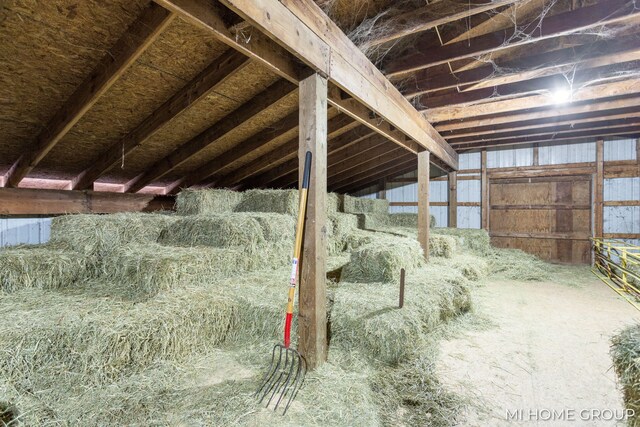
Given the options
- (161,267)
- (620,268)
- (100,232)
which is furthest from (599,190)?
(100,232)

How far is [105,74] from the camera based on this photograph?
204cm

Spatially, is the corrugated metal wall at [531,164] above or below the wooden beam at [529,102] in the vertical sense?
below

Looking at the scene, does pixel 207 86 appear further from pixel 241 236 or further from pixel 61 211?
pixel 61 211

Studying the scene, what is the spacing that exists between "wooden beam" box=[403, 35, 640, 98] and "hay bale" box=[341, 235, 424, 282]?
178cm

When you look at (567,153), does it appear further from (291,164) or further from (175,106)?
(175,106)

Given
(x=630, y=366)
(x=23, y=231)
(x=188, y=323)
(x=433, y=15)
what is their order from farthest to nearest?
1. (x=23, y=231)
2. (x=188, y=323)
3. (x=433, y=15)
4. (x=630, y=366)

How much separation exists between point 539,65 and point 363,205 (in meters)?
4.15

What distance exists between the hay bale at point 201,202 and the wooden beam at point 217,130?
417mm

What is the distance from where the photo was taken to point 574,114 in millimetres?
4320

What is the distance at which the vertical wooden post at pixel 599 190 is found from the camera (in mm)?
5711

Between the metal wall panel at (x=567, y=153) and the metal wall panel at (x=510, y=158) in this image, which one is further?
the metal wall panel at (x=510, y=158)

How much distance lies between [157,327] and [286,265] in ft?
5.59

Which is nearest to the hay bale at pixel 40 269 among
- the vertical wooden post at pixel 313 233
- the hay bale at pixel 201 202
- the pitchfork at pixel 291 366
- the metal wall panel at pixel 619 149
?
the hay bale at pixel 201 202

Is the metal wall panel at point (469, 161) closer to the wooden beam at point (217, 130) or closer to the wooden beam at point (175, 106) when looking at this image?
the wooden beam at point (217, 130)
